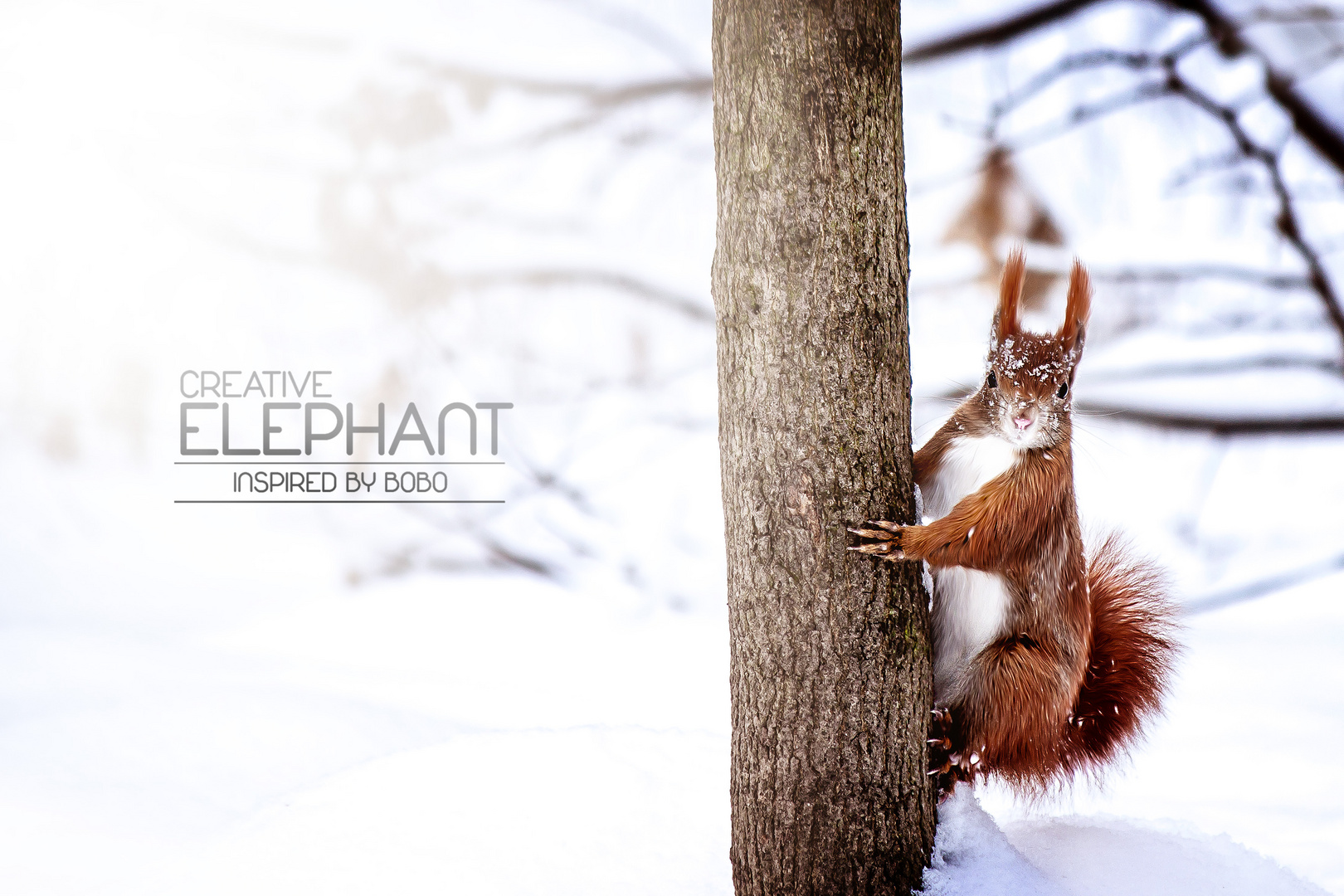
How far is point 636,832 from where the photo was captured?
1.55 metres

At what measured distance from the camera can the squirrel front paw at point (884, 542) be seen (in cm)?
108

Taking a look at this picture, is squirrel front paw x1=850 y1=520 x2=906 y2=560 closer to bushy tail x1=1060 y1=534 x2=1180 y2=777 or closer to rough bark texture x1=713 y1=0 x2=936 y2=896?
rough bark texture x1=713 y1=0 x2=936 y2=896

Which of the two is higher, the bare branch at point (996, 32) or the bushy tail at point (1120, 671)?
the bare branch at point (996, 32)

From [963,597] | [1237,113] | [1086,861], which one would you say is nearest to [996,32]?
[1237,113]

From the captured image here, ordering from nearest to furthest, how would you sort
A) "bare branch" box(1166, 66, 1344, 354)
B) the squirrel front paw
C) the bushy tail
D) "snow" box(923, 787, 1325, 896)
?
the squirrel front paw → "snow" box(923, 787, 1325, 896) → the bushy tail → "bare branch" box(1166, 66, 1344, 354)

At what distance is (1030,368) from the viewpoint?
117 centimetres

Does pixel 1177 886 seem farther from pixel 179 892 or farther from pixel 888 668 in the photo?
pixel 179 892

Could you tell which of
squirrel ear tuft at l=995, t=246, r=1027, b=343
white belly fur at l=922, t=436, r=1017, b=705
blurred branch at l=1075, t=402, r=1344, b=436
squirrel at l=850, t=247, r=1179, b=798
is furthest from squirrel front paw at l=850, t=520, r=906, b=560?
blurred branch at l=1075, t=402, r=1344, b=436

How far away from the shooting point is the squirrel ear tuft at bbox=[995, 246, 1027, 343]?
119 centimetres

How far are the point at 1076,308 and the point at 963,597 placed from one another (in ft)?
1.23

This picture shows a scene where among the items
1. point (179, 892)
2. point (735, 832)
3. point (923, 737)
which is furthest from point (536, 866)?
point (923, 737)

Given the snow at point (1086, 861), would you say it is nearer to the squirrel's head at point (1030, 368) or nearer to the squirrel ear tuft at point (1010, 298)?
the squirrel's head at point (1030, 368)

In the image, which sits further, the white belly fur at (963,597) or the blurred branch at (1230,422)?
the blurred branch at (1230,422)

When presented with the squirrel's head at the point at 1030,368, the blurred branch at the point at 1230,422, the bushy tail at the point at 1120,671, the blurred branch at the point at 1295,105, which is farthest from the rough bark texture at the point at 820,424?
the blurred branch at the point at 1295,105
